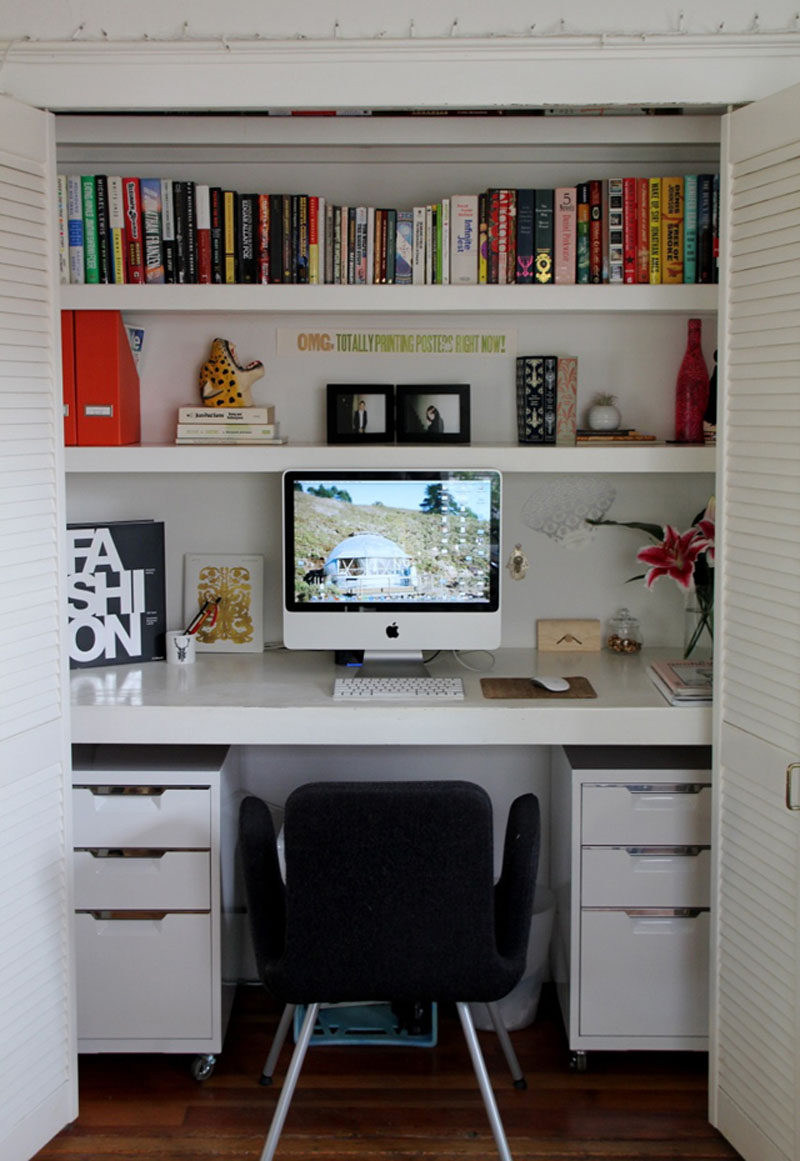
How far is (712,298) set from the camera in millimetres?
2658

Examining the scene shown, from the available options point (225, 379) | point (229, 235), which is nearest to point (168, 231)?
point (229, 235)

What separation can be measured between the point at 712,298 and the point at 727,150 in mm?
373

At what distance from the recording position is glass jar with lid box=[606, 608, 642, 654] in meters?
3.08

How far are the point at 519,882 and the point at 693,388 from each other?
1.31m

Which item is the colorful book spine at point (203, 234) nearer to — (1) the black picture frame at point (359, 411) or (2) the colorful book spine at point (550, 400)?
(1) the black picture frame at point (359, 411)

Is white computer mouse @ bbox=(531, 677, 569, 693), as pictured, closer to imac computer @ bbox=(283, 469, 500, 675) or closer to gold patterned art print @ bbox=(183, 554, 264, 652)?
imac computer @ bbox=(283, 469, 500, 675)

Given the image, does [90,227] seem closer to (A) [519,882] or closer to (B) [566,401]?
(B) [566,401]

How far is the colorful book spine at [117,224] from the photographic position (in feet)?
8.98

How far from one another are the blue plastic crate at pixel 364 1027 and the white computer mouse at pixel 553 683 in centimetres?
80

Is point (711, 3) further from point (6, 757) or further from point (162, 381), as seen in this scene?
point (6, 757)

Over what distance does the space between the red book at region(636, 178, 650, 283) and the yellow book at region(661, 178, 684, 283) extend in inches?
1.3

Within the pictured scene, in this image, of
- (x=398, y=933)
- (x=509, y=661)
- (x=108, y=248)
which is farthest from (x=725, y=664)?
(x=108, y=248)

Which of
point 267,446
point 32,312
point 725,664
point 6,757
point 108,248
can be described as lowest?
point 6,757

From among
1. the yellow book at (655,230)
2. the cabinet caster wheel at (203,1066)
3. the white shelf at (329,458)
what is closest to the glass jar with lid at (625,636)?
the white shelf at (329,458)
